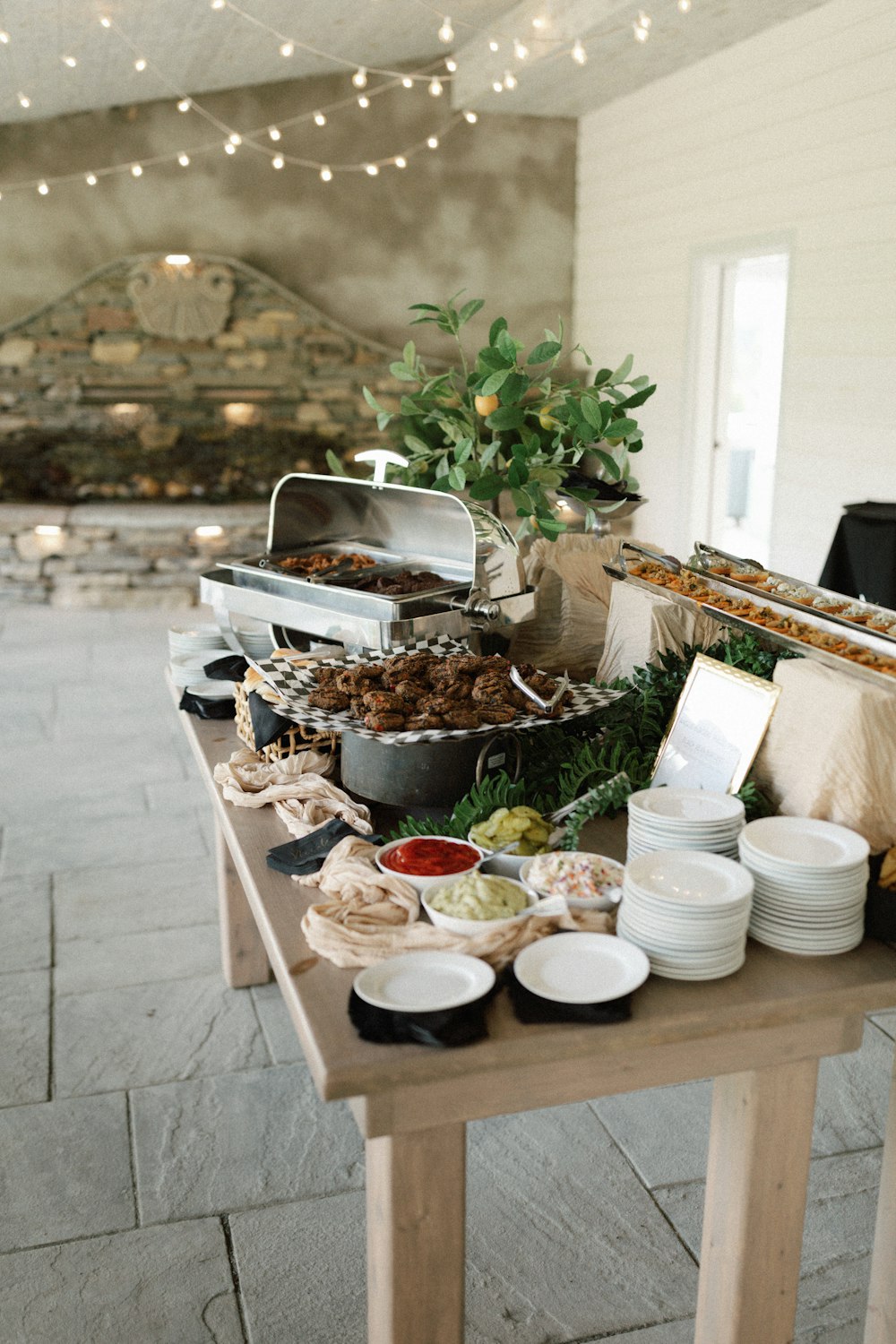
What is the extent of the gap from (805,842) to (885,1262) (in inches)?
25.4

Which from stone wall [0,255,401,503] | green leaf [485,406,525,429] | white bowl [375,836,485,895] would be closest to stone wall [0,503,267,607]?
stone wall [0,255,401,503]

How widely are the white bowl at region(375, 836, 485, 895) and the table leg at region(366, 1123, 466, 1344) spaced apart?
315 millimetres

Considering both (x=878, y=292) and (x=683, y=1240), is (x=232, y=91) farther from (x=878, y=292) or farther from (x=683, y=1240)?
(x=683, y=1240)

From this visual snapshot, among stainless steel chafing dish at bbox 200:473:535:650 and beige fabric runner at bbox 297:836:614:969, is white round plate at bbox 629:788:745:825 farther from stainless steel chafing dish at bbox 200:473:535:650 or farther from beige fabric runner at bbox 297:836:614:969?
stainless steel chafing dish at bbox 200:473:535:650

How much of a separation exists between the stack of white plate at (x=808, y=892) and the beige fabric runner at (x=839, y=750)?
62 mm

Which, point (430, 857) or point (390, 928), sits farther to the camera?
point (430, 857)

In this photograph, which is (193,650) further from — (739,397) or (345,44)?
(739,397)

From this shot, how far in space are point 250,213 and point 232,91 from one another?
0.77 meters

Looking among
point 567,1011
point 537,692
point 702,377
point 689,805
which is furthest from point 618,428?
point 702,377

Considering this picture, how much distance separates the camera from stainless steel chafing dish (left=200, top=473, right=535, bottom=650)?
6.92 feet

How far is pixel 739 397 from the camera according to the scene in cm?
964

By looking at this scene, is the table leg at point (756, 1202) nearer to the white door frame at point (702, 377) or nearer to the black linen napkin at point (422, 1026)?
the black linen napkin at point (422, 1026)

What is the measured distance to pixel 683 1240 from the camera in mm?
1849

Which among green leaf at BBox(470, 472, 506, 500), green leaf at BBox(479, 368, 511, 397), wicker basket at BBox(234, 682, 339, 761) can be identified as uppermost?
green leaf at BBox(479, 368, 511, 397)
